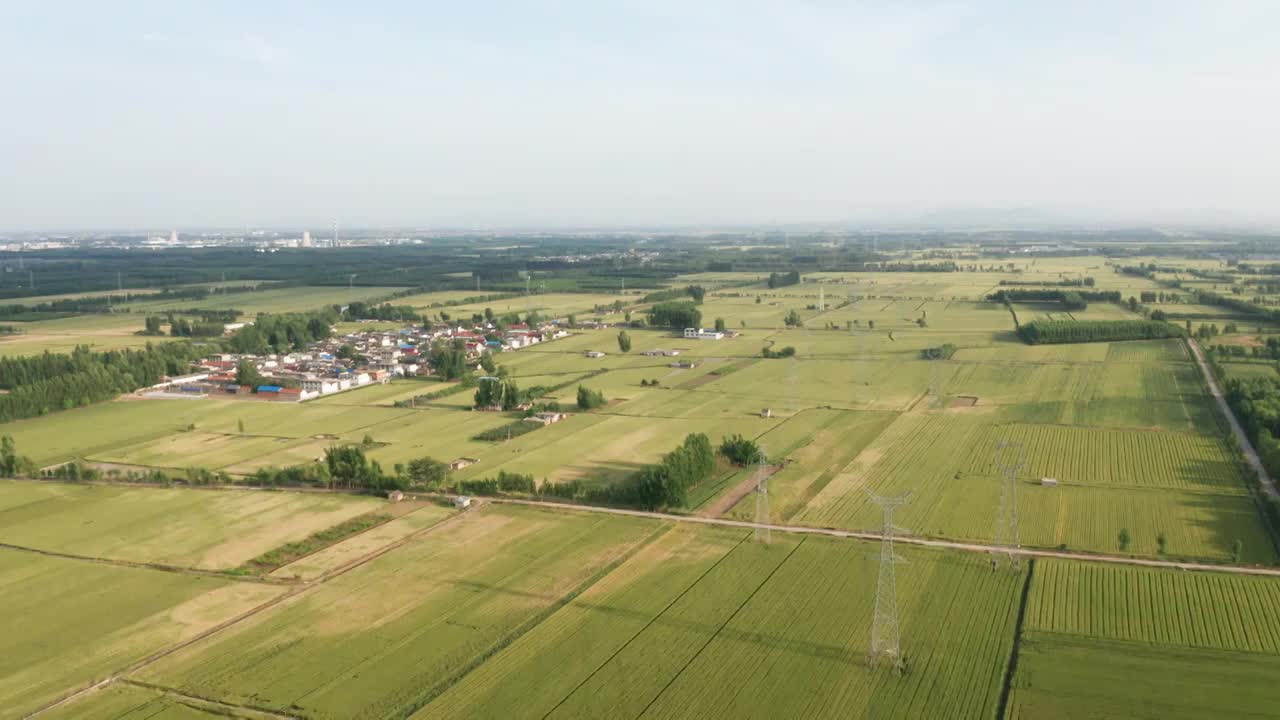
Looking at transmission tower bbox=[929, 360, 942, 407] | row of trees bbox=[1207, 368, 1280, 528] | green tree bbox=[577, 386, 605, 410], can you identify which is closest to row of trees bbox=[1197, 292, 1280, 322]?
row of trees bbox=[1207, 368, 1280, 528]

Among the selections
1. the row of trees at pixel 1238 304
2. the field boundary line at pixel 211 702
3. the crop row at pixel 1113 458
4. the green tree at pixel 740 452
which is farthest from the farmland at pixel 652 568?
the row of trees at pixel 1238 304

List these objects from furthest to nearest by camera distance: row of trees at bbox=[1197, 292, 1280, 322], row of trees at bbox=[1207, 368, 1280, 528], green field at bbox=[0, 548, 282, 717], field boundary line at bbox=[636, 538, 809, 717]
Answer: row of trees at bbox=[1197, 292, 1280, 322]
row of trees at bbox=[1207, 368, 1280, 528]
green field at bbox=[0, 548, 282, 717]
field boundary line at bbox=[636, 538, 809, 717]

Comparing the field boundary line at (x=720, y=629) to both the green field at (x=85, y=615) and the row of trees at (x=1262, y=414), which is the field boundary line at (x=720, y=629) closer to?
the green field at (x=85, y=615)

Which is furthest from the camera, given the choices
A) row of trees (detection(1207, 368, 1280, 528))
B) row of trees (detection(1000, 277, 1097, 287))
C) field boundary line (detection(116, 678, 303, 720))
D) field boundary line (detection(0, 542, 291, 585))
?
row of trees (detection(1000, 277, 1097, 287))

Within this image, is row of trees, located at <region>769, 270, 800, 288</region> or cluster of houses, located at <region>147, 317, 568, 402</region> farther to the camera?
row of trees, located at <region>769, 270, 800, 288</region>

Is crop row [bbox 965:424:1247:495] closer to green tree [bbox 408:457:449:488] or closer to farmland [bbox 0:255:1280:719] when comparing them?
farmland [bbox 0:255:1280:719]
